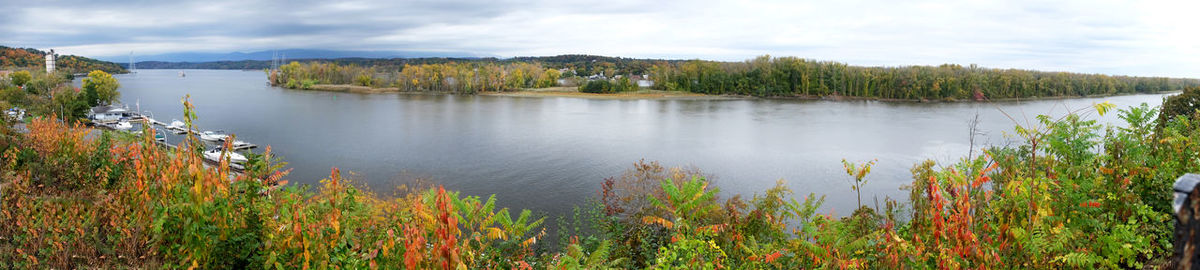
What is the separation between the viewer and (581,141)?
32.4m

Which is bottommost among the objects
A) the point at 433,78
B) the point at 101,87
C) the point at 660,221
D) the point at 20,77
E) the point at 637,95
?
the point at 660,221

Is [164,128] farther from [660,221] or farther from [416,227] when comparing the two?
[416,227]

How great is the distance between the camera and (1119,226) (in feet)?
12.0

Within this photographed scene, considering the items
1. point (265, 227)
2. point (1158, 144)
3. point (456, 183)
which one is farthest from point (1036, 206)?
point (456, 183)

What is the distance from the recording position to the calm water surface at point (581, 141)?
22.5 m

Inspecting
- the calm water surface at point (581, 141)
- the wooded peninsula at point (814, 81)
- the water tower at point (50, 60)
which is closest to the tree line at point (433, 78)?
the wooded peninsula at point (814, 81)

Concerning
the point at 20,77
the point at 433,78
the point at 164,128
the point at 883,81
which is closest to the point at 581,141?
the point at 164,128

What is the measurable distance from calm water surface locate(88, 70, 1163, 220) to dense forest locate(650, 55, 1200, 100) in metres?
9.84

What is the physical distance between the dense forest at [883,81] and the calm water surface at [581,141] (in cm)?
984

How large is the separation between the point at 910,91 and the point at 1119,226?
72.1m

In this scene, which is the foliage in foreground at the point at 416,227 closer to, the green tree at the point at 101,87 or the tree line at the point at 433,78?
the green tree at the point at 101,87

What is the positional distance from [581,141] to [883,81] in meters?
51.2

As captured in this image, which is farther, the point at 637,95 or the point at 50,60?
the point at 637,95

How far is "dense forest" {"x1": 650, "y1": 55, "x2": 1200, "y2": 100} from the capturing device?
67.9 m
